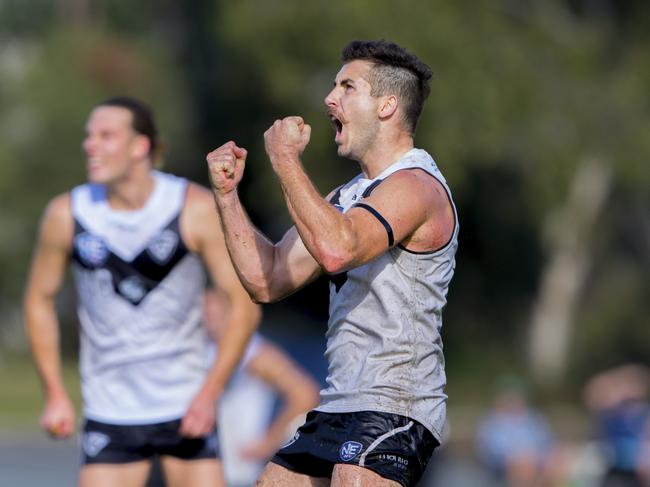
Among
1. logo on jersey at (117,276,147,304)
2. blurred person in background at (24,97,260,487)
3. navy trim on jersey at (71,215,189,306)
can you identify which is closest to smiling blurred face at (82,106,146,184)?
blurred person in background at (24,97,260,487)

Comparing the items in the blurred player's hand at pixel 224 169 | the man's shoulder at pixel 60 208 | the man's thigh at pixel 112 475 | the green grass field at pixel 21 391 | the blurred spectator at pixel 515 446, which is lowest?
the green grass field at pixel 21 391

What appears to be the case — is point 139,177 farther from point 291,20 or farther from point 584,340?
point 584,340

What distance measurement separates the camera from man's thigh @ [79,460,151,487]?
668 cm

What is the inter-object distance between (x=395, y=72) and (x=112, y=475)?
2.70 m

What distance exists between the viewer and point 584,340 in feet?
105

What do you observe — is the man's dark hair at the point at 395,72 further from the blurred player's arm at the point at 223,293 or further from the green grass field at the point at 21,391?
the green grass field at the point at 21,391

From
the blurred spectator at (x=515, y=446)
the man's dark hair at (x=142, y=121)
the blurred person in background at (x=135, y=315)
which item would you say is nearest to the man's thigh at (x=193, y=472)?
the blurred person in background at (x=135, y=315)

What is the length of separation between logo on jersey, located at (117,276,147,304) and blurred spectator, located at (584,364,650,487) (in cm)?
735

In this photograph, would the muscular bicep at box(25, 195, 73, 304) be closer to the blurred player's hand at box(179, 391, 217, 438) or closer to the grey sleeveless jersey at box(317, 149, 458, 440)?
the blurred player's hand at box(179, 391, 217, 438)

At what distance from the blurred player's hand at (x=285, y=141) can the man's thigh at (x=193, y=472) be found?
7.91ft

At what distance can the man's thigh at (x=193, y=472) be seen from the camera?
6.75m

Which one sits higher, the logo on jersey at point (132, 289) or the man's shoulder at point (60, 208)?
the man's shoulder at point (60, 208)

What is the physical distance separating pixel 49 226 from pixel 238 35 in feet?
72.0

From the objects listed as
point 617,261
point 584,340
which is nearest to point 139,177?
point 584,340
